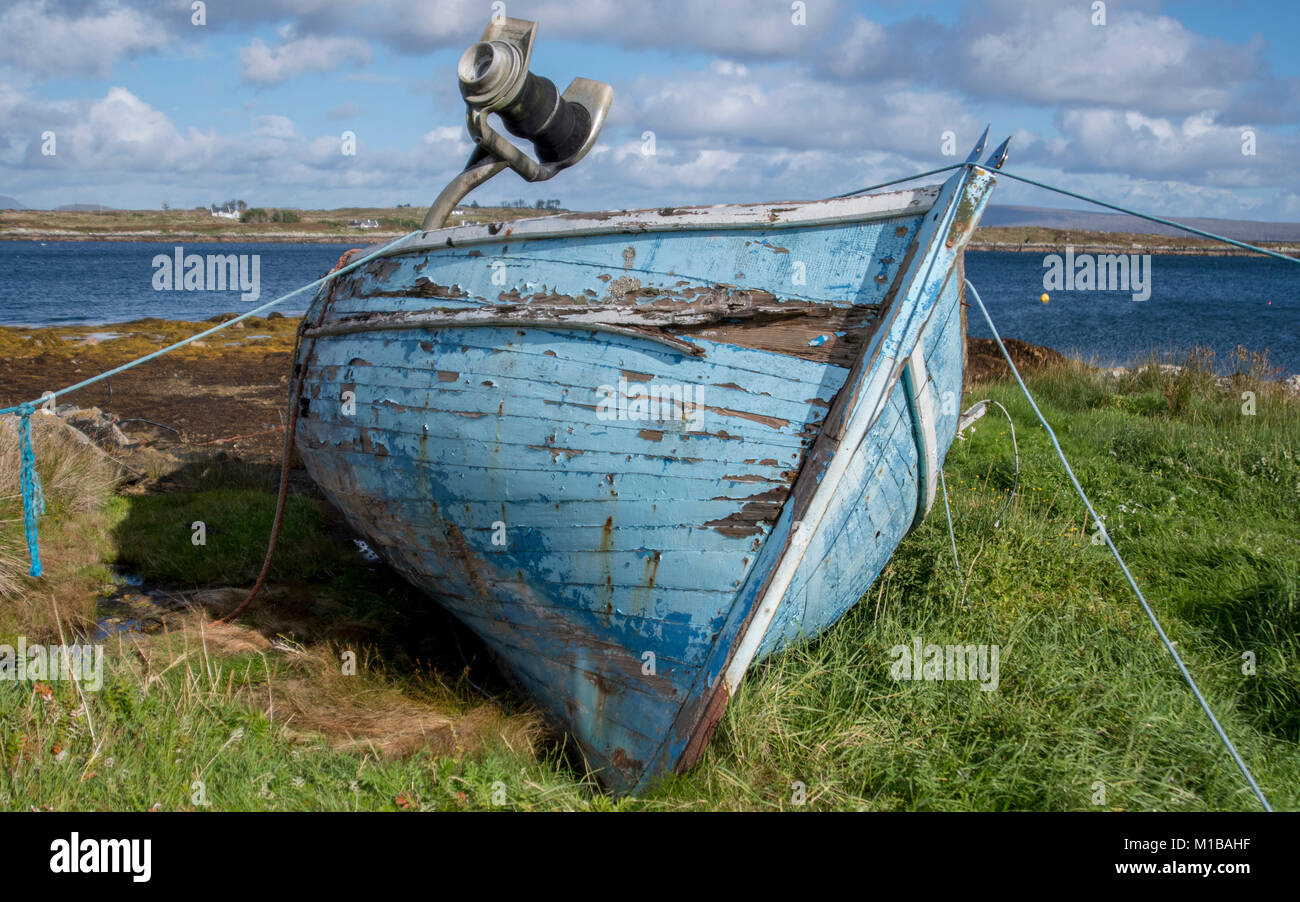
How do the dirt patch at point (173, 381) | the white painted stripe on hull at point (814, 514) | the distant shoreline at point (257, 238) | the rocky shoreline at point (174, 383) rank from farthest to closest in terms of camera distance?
1. the distant shoreline at point (257, 238)
2. the dirt patch at point (173, 381)
3. the rocky shoreline at point (174, 383)
4. the white painted stripe on hull at point (814, 514)

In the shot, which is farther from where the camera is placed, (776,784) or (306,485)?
(306,485)

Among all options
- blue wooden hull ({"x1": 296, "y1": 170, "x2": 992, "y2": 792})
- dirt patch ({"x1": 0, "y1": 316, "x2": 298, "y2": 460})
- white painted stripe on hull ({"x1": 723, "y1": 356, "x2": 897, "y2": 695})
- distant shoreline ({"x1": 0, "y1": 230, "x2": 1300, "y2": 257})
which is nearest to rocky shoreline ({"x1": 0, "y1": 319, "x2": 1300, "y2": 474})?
dirt patch ({"x1": 0, "y1": 316, "x2": 298, "y2": 460})

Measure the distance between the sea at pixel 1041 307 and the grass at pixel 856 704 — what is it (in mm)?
7770

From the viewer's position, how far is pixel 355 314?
173 inches

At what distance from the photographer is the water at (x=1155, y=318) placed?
24.5 meters

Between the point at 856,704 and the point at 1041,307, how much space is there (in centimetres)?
3927

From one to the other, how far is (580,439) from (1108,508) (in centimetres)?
453

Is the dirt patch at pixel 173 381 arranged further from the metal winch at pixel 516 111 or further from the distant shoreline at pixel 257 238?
the distant shoreline at pixel 257 238

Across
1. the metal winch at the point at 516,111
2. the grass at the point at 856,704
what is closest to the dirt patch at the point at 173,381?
the grass at the point at 856,704

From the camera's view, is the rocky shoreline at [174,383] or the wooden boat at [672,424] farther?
the rocky shoreline at [174,383]

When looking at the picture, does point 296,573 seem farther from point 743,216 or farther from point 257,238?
point 257,238

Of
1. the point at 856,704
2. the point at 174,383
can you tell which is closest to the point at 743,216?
the point at 856,704
